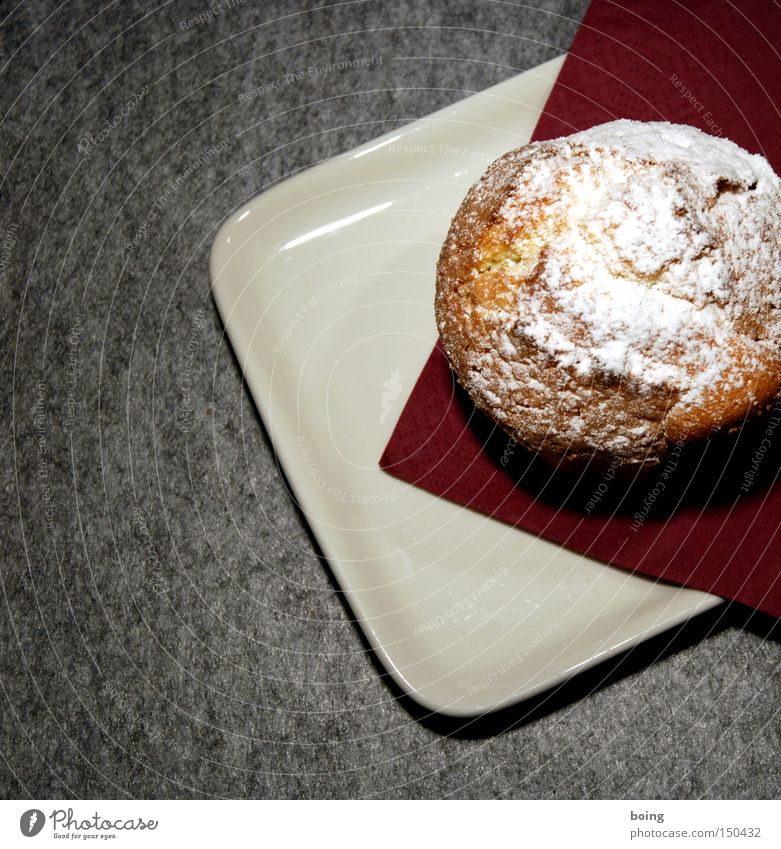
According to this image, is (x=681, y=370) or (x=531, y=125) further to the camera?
(x=531, y=125)

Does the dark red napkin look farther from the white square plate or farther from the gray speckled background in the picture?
the gray speckled background

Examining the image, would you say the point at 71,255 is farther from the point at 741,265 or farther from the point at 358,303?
the point at 741,265
